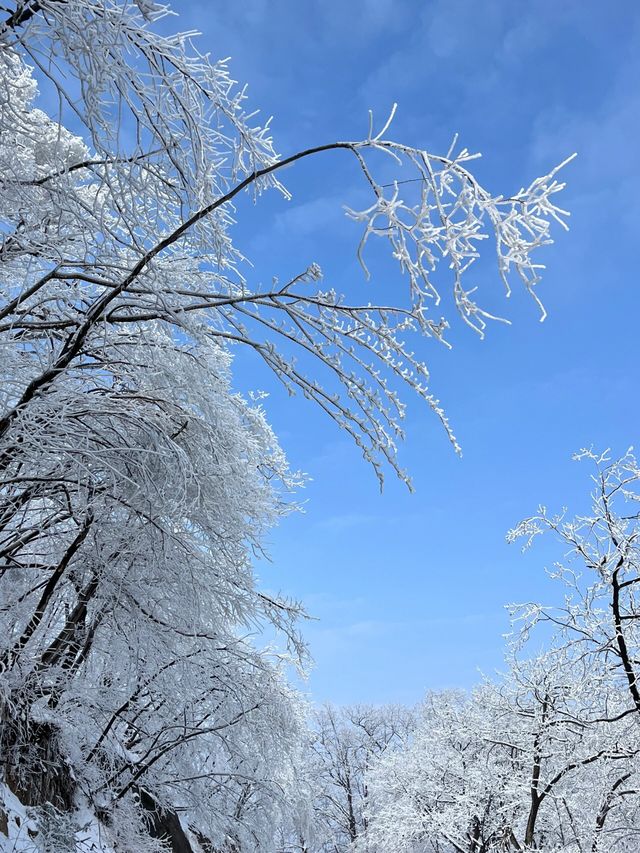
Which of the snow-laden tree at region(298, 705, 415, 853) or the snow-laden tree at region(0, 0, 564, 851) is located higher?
the snow-laden tree at region(298, 705, 415, 853)

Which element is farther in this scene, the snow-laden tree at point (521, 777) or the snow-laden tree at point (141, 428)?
the snow-laden tree at point (521, 777)

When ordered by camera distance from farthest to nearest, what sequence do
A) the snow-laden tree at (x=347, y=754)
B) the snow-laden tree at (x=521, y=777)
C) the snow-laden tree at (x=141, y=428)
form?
the snow-laden tree at (x=347, y=754) → the snow-laden tree at (x=521, y=777) → the snow-laden tree at (x=141, y=428)

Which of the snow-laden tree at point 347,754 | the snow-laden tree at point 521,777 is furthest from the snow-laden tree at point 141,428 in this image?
the snow-laden tree at point 347,754

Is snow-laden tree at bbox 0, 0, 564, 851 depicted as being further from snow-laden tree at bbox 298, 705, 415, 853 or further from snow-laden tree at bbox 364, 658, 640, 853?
snow-laden tree at bbox 298, 705, 415, 853

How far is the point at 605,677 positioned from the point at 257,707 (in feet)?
13.9

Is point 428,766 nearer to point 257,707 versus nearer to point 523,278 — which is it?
point 257,707

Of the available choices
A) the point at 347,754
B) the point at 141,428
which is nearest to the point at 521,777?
the point at 141,428

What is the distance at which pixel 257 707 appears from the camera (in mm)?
8320

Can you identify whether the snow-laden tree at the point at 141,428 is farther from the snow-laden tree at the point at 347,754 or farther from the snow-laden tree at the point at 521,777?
the snow-laden tree at the point at 347,754

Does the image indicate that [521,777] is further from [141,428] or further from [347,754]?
[347,754]

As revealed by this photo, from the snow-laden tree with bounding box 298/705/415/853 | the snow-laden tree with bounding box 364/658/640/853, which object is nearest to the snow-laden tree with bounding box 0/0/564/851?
the snow-laden tree with bounding box 364/658/640/853

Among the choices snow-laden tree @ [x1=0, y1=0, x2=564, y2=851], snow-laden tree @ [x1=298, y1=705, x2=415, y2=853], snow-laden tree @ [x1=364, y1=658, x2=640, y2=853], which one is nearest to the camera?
snow-laden tree @ [x1=0, y1=0, x2=564, y2=851]

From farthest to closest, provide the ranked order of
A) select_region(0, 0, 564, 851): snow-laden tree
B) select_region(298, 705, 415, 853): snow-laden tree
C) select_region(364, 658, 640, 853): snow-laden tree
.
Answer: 1. select_region(298, 705, 415, 853): snow-laden tree
2. select_region(364, 658, 640, 853): snow-laden tree
3. select_region(0, 0, 564, 851): snow-laden tree

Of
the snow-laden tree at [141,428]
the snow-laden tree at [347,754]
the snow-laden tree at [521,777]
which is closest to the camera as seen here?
the snow-laden tree at [141,428]
